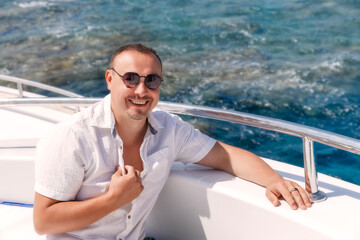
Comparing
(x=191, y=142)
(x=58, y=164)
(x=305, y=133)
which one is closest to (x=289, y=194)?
(x=305, y=133)

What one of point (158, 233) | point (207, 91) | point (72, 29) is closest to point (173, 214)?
point (158, 233)

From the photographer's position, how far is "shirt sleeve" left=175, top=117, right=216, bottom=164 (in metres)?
2.22

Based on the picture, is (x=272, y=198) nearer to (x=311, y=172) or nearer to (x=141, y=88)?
(x=311, y=172)

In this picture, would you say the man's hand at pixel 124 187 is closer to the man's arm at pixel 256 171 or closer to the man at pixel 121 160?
the man at pixel 121 160

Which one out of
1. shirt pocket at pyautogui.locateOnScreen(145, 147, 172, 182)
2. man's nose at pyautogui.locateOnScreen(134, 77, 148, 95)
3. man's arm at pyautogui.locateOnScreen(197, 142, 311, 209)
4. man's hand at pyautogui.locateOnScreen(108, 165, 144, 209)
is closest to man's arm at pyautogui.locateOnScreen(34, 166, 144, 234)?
man's hand at pyautogui.locateOnScreen(108, 165, 144, 209)

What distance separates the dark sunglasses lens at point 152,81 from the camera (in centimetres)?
200

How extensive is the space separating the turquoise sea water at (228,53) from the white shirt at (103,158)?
10.9 ft

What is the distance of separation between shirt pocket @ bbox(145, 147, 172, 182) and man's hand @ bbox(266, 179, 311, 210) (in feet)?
1.58

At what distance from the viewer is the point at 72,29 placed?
9.61 meters

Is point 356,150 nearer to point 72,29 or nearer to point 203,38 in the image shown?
point 203,38

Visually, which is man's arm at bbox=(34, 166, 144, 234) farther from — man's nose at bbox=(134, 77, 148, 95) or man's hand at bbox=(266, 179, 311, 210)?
man's hand at bbox=(266, 179, 311, 210)

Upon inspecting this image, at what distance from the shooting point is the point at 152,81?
201 centimetres

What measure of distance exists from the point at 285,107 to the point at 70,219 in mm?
4809

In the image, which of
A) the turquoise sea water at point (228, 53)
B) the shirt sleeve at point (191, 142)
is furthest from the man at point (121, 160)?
the turquoise sea water at point (228, 53)
